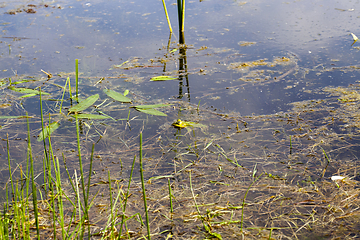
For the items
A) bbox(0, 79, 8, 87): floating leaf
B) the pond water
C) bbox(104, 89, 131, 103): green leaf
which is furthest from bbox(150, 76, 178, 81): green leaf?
bbox(0, 79, 8, 87): floating leaf

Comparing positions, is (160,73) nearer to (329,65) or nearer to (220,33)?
(220,33)

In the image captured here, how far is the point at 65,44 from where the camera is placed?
3.33 metres

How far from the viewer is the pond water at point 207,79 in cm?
176

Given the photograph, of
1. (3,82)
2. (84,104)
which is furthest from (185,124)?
(3,82)

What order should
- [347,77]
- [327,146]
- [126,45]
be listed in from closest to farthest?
[327,146], [347,77], [126,45]

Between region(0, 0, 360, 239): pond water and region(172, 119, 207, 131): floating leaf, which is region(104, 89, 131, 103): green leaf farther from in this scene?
region(172, 119, 207, 131): floating leaf

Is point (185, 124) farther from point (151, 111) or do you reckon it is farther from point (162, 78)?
point (162, 78)

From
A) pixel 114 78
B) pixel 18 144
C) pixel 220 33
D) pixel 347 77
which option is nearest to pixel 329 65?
pixel 347 77

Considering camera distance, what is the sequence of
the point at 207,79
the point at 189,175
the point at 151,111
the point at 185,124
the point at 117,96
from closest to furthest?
the point at 189,175 → the point at 185,124 → the point at 151,111 → the point at 117,96 → the point at 207,79

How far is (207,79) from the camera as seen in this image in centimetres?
257

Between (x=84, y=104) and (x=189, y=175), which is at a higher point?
(x=84, y=104)

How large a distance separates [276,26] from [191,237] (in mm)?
3038

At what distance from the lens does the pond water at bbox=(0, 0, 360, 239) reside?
5.76 feet

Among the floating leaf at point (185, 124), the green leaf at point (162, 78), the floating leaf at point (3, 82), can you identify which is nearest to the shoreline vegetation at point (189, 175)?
the floating leaf at point (185, 124)
